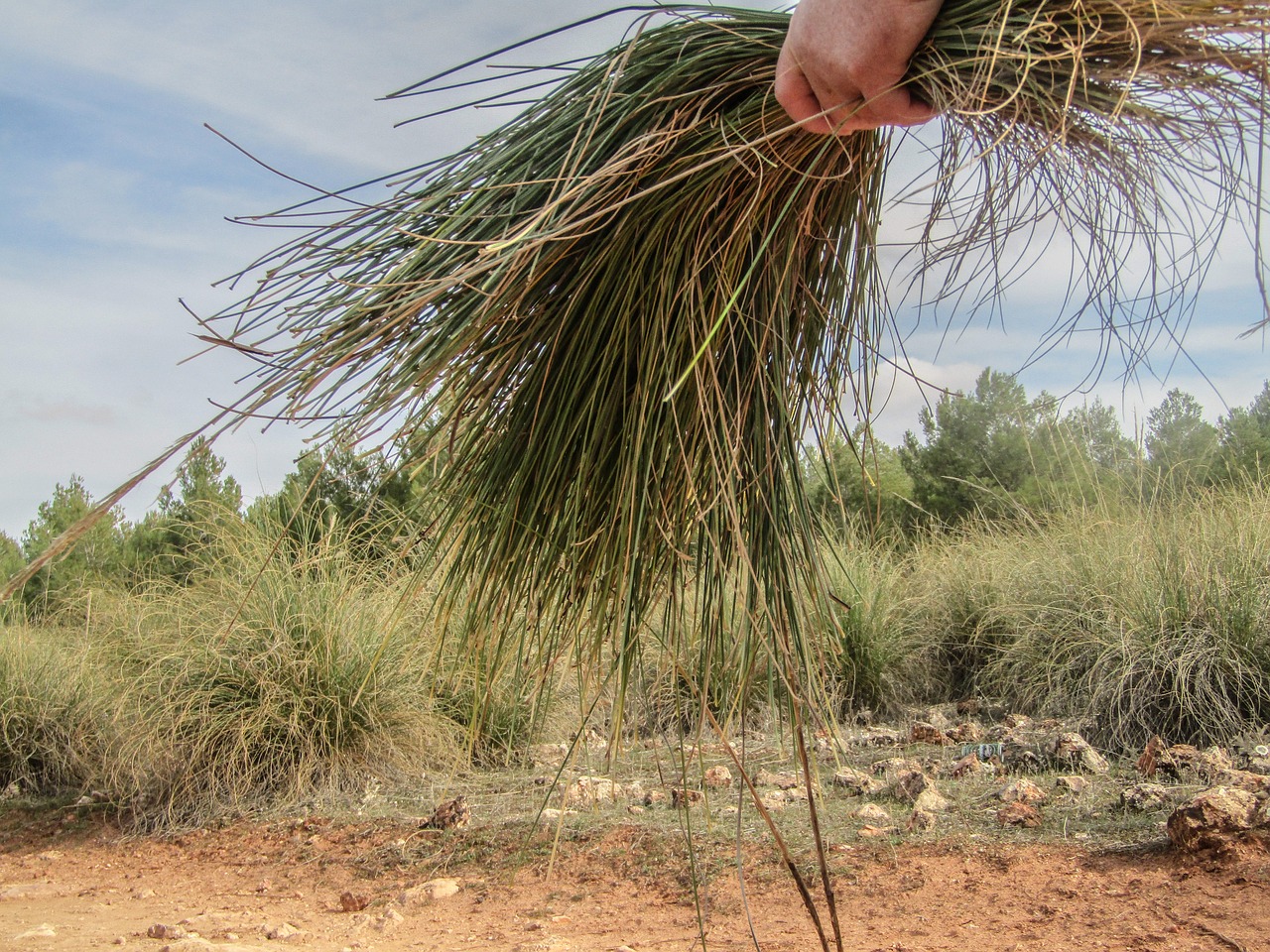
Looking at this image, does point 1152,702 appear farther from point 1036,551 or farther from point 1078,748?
point 1036,551

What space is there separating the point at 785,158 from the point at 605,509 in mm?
775

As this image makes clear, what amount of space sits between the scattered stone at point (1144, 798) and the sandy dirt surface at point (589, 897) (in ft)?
1.42

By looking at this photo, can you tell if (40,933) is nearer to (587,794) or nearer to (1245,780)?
(587,794)

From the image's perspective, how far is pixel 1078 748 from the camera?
4211mm

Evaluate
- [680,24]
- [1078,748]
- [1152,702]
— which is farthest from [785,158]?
[1152,702]

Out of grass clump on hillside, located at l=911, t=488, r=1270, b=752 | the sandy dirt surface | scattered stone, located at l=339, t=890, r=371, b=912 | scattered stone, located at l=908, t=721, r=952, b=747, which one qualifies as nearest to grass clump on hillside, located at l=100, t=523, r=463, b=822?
the sandy dirt surface

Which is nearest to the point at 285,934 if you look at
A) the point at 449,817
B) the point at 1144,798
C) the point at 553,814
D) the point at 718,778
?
the point at 449,817

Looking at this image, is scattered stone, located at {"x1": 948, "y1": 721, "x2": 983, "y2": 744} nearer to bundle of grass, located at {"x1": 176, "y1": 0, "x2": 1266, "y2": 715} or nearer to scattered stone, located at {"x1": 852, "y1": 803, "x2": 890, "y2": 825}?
scattered stone, located at {"x1": 852, "y1": 803, "x2": 890, "y2": 825}

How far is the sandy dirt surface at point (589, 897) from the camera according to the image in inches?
104

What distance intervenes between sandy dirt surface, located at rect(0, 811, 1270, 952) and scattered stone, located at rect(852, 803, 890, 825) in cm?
Answer: 32

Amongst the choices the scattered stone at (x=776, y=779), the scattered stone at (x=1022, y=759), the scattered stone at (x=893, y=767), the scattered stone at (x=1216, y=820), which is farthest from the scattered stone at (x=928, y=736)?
the scattered stone at (x=1216, y=820)

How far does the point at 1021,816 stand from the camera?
3445 millimetres

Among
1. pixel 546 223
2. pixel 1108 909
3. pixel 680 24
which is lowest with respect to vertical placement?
pixel 1108 909

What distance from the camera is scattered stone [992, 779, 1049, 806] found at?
3588 millimetres
